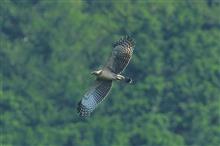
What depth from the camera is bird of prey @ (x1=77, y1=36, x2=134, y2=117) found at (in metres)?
19.0

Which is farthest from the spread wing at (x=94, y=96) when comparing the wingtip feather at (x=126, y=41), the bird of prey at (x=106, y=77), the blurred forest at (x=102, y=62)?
the blurred forest at (x=102, y=62)

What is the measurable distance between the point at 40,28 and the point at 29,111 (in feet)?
10.3

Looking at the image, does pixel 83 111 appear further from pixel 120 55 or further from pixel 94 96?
pixel 120 55

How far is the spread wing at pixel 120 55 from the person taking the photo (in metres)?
19.0

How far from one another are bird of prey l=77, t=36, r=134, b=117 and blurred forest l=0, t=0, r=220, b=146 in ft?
76.5

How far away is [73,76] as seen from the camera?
1753 inches

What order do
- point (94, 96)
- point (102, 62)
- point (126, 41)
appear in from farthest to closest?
point (102, 62) → point (126, 41) → point (94, 96)

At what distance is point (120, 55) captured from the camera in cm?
1939

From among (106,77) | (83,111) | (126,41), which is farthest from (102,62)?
(106,77)

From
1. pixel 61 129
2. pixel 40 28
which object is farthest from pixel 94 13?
pixel 61 129

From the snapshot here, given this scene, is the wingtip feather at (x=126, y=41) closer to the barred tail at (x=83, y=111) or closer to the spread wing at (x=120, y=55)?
the spread wing at (x=120, y=55)

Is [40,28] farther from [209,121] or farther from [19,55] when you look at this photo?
[209,121]

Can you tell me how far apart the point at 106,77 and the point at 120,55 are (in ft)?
1.69

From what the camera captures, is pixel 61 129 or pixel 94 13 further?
pixel 94 13
